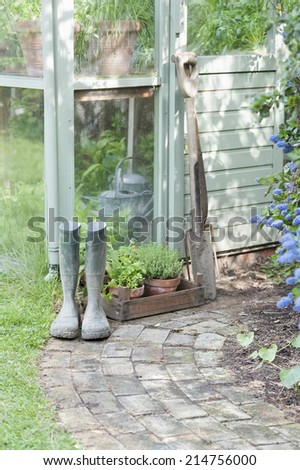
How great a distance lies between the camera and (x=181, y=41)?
486cm

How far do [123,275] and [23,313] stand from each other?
1.83 feet

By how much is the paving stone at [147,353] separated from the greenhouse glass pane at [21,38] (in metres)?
1.60

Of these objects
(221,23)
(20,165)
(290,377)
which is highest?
(221,23)

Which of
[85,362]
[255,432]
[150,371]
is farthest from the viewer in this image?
[85,362]

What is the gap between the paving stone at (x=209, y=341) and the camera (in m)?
4.00

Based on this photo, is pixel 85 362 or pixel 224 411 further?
pixel 85 362

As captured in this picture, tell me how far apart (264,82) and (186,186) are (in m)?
0.88

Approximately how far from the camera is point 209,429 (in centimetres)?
304

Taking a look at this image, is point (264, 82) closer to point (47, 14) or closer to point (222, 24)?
point (222, 24)

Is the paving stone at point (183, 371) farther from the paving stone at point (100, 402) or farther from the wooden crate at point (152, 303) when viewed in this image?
the wooden crate at point (152, 303)

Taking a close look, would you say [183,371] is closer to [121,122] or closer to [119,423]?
[119,423]

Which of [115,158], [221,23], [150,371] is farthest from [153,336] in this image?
[221,23]

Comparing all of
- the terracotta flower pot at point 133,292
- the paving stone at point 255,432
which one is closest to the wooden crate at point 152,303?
the terracotta flower pot at point 133,292

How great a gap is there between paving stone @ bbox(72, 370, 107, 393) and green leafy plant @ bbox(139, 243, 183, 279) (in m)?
1.07
